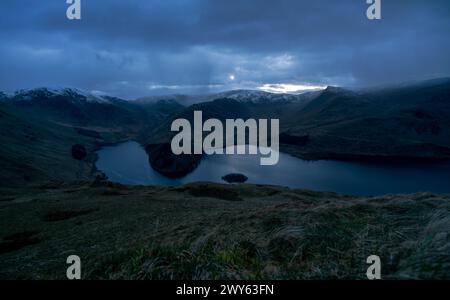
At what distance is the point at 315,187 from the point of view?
352ft

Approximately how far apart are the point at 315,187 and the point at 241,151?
252 ft

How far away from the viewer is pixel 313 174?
13000cm

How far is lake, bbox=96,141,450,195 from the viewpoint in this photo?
10731 centimetres

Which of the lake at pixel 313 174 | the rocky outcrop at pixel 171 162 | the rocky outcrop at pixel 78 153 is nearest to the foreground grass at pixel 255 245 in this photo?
the lake at pixel 313 174

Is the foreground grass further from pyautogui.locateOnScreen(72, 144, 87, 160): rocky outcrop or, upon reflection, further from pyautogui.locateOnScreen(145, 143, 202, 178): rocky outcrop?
pyautogui.locateOnScreen(72, 144, 87, 160): rocky outcrop

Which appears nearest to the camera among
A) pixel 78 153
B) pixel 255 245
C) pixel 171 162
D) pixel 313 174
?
pixel 255 245

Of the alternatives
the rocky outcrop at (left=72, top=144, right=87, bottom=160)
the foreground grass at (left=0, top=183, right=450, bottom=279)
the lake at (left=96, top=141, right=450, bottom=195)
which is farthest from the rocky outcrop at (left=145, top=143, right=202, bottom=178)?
the foreground grass at (left=0, top=183, right=450, bottom=279)

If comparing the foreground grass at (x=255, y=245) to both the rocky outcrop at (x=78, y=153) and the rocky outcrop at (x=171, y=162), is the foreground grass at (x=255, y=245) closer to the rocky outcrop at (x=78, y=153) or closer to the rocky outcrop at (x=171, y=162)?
the rocky outcrop at (x=171, y=162)

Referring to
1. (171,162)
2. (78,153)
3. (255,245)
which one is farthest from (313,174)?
(255,245)

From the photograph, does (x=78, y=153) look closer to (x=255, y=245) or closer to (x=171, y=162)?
(x=171, y=162)
